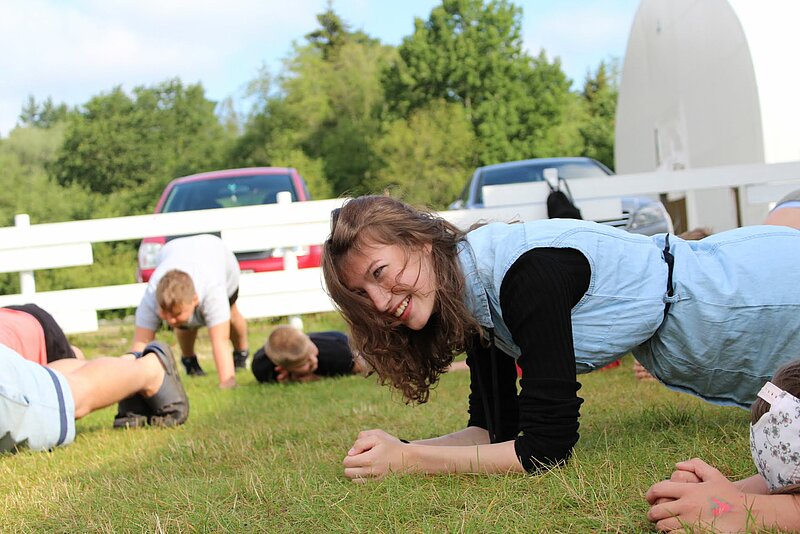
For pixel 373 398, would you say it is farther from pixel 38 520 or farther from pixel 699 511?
pixel 699 511

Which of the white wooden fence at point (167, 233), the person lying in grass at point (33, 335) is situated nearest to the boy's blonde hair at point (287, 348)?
the person lying in grass at point (33, 335)

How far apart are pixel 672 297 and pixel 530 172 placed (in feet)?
23.6

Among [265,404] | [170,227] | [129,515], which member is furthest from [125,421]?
[170,227]

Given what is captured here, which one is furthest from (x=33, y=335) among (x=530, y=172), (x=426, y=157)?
(x=426, y=157)

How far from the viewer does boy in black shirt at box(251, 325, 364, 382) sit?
5766 mm

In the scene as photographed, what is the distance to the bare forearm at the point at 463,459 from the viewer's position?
2.52 metres

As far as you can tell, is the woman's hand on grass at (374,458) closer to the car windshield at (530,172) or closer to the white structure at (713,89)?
the white structure at (713,89)

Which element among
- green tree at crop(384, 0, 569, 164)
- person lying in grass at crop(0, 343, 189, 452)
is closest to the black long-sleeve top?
person lying in grass at crop(0, 343, 189, 452)

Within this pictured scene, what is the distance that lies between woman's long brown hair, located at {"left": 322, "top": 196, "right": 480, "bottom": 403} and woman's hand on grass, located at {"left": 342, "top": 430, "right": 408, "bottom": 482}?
0.21 m

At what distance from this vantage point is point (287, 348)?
226 inches

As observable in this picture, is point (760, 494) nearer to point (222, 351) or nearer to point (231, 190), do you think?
point (222, 351)

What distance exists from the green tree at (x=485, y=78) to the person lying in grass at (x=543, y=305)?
36.6 metres

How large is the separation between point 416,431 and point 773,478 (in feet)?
6.17

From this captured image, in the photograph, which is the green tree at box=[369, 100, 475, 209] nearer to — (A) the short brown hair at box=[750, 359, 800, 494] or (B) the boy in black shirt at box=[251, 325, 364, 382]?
(B) the boy in black shirt at box=[251, 325, 364, 382]
